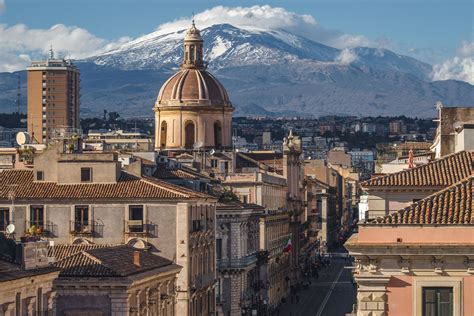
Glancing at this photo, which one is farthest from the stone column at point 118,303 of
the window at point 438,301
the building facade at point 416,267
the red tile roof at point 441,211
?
the window at point 438,301

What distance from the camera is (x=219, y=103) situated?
172 metres

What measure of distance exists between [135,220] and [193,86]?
3148 inches

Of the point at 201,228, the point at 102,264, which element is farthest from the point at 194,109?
the point at 102,264

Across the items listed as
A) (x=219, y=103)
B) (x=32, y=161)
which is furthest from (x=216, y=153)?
(x=32, y=161)

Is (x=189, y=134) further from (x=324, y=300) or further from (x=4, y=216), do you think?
(x=4, y=216)

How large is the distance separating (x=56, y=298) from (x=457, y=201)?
2406cm

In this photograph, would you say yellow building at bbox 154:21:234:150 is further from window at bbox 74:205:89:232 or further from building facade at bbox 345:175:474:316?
building facade at bbox 345:175:474:316

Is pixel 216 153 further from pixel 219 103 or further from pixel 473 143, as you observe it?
pixel 473 143

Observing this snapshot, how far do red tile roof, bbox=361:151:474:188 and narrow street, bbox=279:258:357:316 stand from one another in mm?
75318

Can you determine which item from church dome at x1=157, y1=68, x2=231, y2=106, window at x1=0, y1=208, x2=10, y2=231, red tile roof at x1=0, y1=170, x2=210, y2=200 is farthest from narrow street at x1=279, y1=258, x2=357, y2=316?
window at x1=0, y1=208, x2=10, y2=231

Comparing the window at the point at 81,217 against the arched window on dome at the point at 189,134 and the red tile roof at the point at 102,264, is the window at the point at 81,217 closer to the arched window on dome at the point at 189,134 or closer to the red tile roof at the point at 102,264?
the red tile roof at the point at 102,264

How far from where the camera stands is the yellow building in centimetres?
17162

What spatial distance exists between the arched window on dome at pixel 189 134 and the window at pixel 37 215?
264 ft

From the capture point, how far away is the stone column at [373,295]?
150 feet
